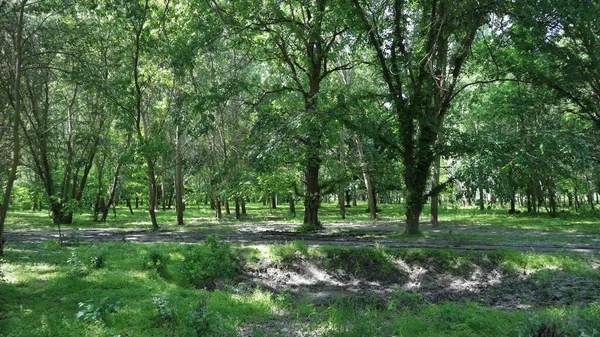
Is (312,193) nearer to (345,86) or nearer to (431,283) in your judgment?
(345,86)

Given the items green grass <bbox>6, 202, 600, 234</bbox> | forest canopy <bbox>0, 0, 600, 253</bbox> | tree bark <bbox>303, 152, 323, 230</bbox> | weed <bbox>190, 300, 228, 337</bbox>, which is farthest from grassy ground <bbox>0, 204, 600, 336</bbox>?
green grass <bbox>6, 202, 600, 234</bbox>

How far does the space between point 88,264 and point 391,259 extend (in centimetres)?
785

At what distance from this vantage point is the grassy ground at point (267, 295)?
5.98 meters

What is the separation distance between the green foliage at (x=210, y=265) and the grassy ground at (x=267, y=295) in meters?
0.03

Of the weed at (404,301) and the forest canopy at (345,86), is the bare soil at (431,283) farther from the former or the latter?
the forest canopy at (345,86)

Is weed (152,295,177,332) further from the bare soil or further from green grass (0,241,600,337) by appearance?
the bare soil

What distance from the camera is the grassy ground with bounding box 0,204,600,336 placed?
5984 mm

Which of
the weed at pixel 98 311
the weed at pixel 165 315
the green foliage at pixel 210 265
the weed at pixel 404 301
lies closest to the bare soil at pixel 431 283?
the weed at pixel 404 301

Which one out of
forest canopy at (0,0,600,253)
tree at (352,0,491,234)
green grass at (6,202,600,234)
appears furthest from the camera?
green grass at (6,202,600,234)

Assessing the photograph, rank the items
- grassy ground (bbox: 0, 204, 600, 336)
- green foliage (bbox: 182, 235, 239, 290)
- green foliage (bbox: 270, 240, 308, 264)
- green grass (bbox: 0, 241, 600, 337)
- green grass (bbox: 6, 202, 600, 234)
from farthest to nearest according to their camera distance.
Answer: green grass (bbox: 6, 202, 600, 234) < green foliage (bbox: 270, 240, 308, 264) < green foliage (bbox: 182, 235, 239, 290) < grassy ground (bbox: 0, 204, 600, 336) < green grass (bbox: 0, 241, 600, 337)

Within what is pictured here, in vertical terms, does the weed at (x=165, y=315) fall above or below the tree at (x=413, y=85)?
below

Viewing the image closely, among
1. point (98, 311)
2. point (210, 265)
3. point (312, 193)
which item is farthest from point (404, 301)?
point (312, 193)

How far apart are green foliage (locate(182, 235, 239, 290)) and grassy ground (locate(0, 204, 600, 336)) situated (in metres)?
0.03

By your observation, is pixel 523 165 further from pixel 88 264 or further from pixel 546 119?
pixel 546 119
